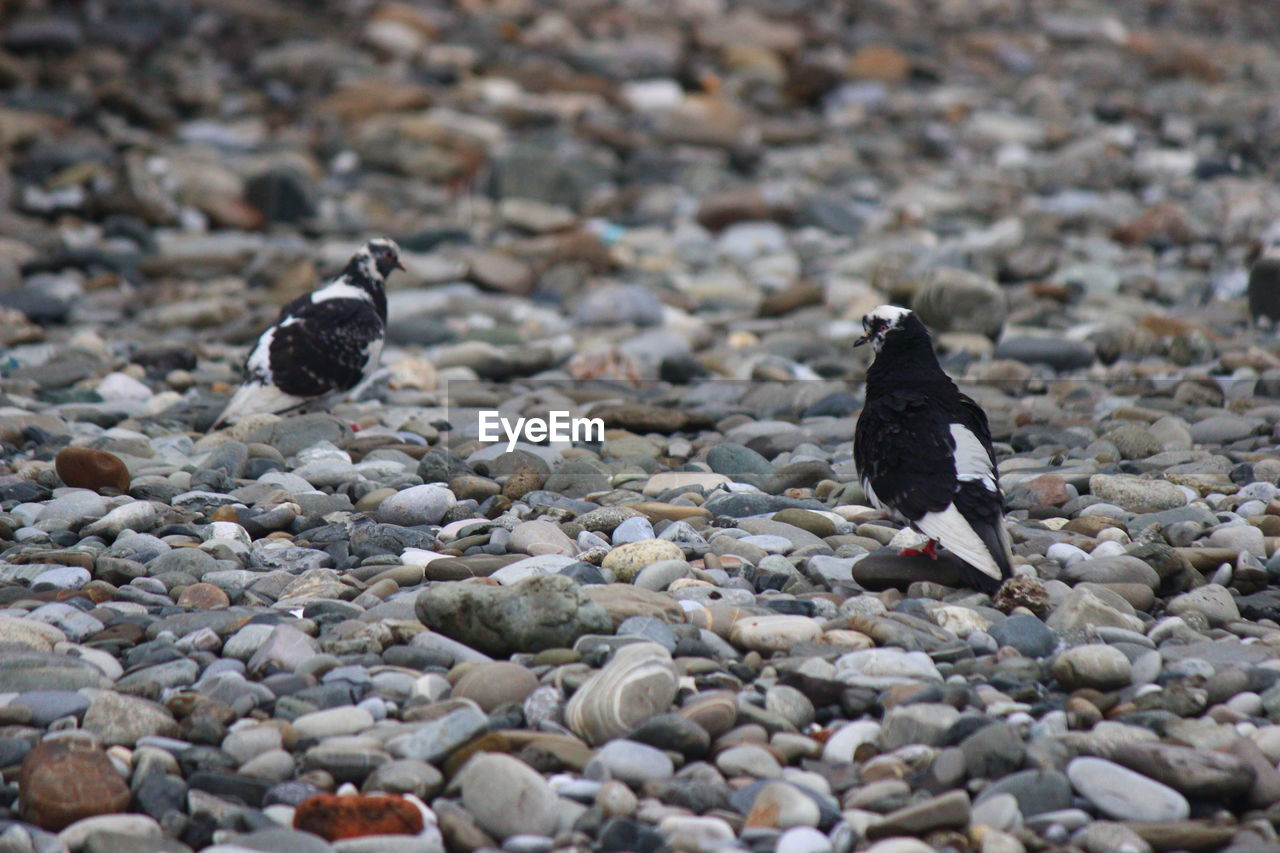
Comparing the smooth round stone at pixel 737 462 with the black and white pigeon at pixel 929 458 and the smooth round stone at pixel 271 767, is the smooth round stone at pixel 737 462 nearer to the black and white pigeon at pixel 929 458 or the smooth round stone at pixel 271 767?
the black and white pigeon at pixel 929 458

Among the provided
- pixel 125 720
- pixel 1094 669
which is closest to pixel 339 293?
pixel 125 720

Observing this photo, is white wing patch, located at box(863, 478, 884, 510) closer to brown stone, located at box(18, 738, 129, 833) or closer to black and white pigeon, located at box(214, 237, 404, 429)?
brown stone, located at box(18, 738, 129, 833)

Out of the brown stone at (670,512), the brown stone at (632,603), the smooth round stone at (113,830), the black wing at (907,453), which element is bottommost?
the smooth round stone at (113,830)

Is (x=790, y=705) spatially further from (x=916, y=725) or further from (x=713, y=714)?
(x=916, y=725)

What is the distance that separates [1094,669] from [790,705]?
1.06m

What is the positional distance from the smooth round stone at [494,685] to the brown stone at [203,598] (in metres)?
1.27

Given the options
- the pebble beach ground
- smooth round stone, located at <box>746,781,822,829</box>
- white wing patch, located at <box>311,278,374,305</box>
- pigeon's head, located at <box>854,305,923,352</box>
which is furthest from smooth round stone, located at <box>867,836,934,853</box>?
white wing patch, located at <box>311,278,374,305</box>

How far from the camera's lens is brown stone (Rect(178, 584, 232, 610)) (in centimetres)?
537

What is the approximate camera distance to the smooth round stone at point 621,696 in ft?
14.3

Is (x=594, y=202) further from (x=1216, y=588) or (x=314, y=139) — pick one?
(x=1216, y=588)

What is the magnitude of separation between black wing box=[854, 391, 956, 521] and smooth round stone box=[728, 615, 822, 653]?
85 cm

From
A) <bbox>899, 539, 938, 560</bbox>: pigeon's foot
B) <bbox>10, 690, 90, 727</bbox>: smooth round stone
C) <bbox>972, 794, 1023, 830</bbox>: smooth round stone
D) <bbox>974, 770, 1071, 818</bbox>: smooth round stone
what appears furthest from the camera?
<bbox>899, 539, 938, 560</bbox>: pigeon's foot

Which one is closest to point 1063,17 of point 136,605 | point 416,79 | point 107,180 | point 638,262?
point 416,79

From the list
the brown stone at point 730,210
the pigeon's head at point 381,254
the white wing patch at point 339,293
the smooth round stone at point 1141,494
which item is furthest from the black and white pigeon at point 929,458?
the brown stone at point 730,210
